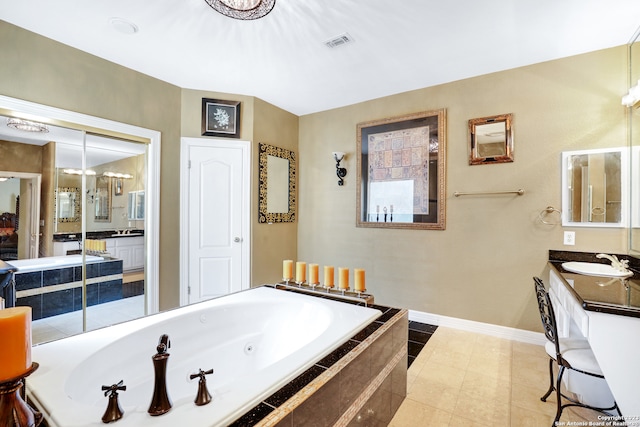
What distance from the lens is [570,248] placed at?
260cm

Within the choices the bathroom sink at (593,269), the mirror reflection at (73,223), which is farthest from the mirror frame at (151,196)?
the bathroom sink at (593,269)

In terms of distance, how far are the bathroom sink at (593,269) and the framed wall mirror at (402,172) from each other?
1.09 metres

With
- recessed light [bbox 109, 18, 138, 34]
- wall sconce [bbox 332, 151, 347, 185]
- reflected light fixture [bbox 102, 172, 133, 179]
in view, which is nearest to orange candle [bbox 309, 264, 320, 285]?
wall sconce [bbox 332, 151, 347, 185]

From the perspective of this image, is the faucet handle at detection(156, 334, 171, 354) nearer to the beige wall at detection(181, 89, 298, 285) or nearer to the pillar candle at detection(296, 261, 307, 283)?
the pillar candle at detection(296, 261, 307, 283)

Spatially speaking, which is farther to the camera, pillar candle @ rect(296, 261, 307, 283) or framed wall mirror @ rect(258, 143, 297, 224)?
framed wall mirror @ rect(258, 143, 297, 224)

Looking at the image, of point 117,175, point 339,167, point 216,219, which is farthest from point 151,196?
point 339,167

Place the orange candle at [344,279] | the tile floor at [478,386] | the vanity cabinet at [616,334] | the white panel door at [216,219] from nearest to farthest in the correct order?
the vanity cabinet at [616,334]
the tile floor at [478,386]
the orange candle at [344,279]
the white panel door at [216,219]

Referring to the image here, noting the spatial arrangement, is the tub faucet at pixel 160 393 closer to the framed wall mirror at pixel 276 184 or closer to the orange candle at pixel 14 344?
the orange candle at pixel 14 344

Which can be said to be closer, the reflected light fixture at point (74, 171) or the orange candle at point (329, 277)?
the orange candle at point (329, 277)

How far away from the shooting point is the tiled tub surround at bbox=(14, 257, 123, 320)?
2320 millimetres

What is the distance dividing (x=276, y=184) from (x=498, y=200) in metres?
2.53

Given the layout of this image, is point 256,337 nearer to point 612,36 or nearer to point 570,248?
point 570,248

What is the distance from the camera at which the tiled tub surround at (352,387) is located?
3.39ft

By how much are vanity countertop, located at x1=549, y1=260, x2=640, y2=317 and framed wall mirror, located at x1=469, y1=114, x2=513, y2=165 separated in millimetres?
Result: 1199
